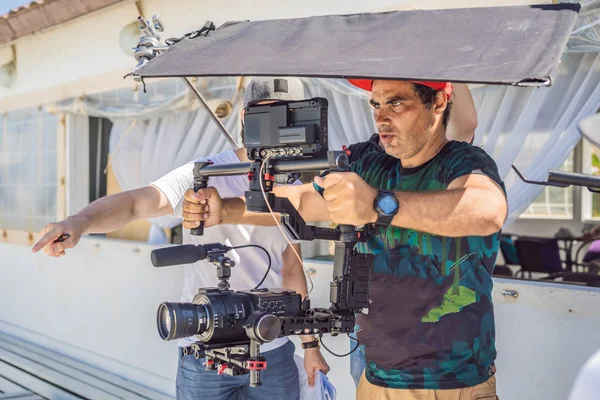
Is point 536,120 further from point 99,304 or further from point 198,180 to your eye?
point 99,304

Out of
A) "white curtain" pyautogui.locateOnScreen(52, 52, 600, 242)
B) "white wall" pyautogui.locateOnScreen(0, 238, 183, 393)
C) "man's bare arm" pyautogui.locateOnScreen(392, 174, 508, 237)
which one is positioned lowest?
"white wall" pyautogui.locateOnScreen(0, 238, 183, 393)

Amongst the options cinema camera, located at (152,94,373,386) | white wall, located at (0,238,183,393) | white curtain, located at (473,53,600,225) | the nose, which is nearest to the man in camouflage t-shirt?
the nose

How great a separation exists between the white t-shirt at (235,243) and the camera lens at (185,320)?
2.46 ft

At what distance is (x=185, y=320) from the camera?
1.71 metres

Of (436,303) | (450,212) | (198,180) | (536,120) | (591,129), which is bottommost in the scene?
(436,303)

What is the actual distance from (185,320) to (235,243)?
2.89 feet

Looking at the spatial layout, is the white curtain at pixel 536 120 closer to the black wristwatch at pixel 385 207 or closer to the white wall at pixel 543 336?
the white wall at pixel 543 336

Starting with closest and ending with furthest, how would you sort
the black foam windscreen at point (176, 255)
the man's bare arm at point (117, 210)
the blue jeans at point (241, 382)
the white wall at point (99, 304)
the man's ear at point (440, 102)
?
1. the man's ear at point (440, 102)
2. the black foam windscreen at point (176, 255)
3. the man's bare arm at point (117, 210)
4. the blue jeans at point (241, 382)
5. the white wall at point (99, 304)

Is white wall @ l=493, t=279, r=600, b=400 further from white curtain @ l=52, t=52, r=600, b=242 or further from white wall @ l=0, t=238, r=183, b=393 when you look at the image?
white wall @ l=0, t=238, r=183, b=393

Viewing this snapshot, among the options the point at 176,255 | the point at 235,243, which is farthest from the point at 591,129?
the point at 235,243

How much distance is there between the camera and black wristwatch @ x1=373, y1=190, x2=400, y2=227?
150 cm

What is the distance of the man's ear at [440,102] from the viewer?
1.82 metres

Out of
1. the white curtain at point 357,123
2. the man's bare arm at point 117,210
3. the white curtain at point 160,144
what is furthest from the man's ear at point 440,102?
the white curtain at point 160,144

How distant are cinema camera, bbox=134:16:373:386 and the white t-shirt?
0.67 m
